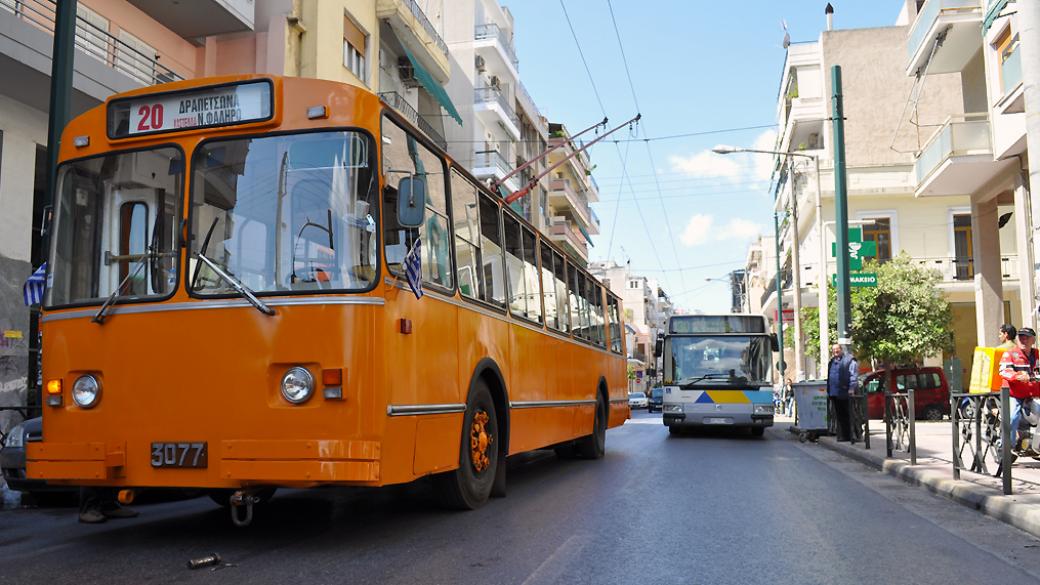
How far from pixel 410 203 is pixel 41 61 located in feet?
30.7

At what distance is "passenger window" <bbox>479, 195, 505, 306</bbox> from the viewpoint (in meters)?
8.32

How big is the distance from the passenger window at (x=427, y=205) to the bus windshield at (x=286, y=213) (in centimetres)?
18

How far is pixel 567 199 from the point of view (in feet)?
174

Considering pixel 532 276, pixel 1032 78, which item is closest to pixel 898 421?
pixel 532 276

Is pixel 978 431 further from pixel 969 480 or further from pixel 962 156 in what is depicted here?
pixel 962 156

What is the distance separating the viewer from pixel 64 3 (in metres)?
8.88

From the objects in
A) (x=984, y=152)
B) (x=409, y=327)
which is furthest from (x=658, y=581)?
(x=984, y=152)

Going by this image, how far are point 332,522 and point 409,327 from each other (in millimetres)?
1978

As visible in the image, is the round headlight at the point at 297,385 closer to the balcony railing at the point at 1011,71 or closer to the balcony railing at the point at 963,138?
the balcony railing at the point at 1011,71

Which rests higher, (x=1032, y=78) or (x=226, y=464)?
(x=1032, y=78)

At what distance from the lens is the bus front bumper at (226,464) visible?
17.9 feet

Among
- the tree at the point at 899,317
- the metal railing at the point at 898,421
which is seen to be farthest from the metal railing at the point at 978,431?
the tree at the point at 899,317

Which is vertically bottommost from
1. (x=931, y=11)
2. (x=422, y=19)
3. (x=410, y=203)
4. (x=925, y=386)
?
(x=925, y=386)

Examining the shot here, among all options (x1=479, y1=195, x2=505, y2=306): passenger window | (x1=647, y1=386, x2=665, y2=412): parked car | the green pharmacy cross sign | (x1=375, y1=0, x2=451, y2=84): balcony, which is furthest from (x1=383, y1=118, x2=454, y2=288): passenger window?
(x1=647, y1=386, x2=665, y2=412): parked car
